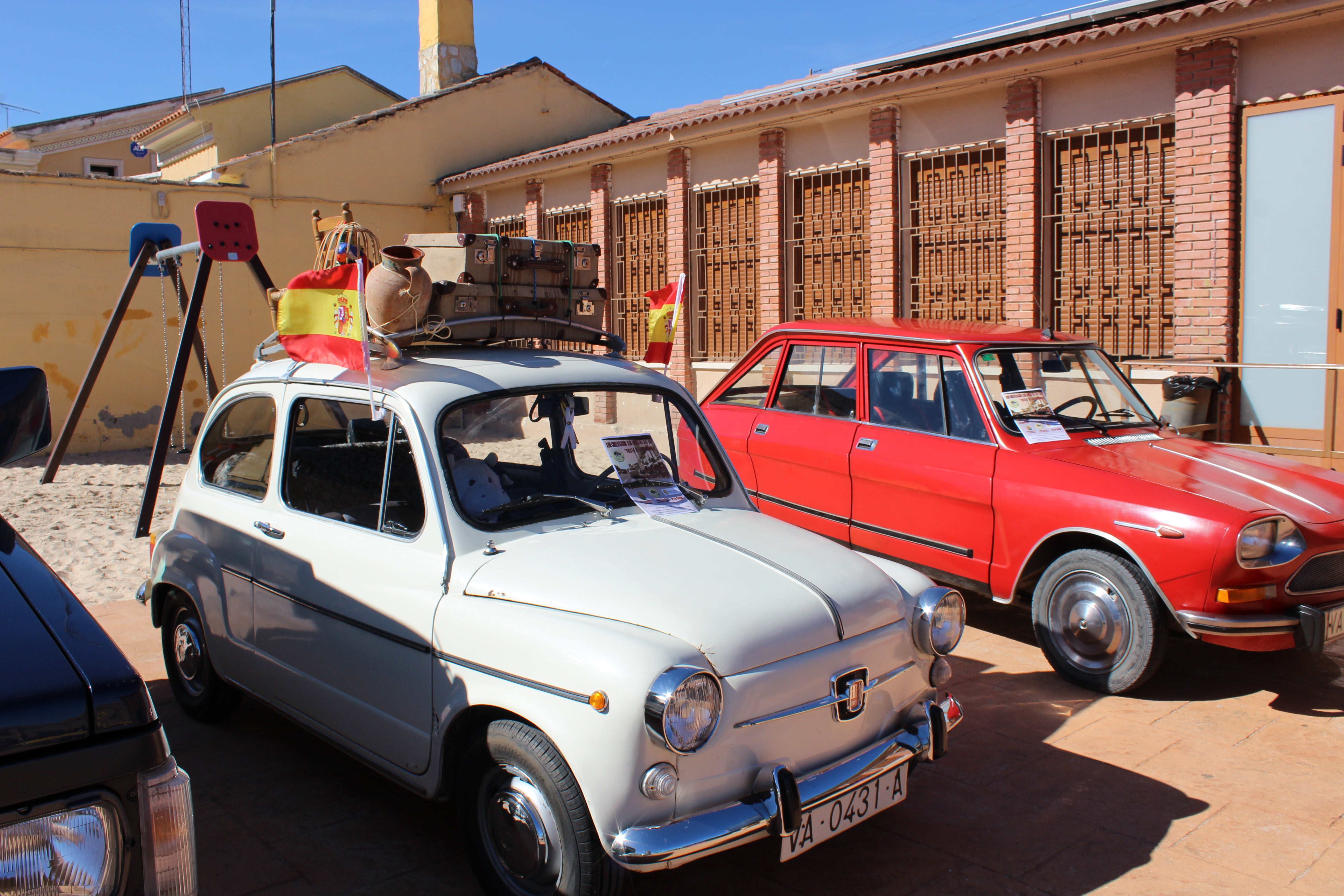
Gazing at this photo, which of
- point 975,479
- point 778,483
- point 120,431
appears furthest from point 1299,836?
point 120,431

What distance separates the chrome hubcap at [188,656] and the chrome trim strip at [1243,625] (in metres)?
4.53

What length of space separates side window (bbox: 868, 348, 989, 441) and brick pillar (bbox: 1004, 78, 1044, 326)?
501 centimetres

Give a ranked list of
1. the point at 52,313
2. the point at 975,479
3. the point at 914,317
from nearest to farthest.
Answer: the point at 975,479
the point at 914,317
the point at 52,313

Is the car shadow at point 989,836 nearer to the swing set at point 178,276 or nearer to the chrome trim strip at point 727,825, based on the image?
the chrome trim strip at point 727,825

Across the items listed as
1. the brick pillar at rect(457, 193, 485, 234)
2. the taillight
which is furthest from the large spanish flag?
the brick pillar at rect(457, 193, 485, 234)

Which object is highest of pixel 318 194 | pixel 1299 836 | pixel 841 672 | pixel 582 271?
pixel 318 194

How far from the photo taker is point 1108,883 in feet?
10.4

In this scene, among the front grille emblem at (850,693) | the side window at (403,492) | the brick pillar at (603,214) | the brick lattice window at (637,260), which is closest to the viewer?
the front grille emblem at (850,693)

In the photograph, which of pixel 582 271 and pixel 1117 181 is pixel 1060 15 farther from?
pixel 582 271

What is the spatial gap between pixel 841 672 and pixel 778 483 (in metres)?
3.51

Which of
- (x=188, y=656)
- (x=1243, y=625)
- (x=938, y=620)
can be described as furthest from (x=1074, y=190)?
(x=188, y=656)

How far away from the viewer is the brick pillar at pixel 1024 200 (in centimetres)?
1022

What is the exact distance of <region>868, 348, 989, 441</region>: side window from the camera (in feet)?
18.3

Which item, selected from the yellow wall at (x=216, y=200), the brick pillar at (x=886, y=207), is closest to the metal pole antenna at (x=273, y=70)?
the yellow wall at (x=216, y=200)
